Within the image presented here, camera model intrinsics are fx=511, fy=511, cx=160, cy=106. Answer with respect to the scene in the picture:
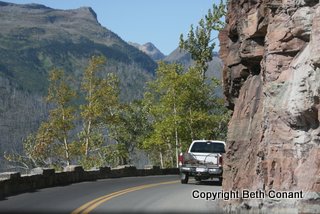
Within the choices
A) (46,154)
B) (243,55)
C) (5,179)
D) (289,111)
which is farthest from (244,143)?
(46,154)

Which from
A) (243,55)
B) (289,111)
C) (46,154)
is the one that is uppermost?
(243,55)

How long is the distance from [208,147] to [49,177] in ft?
25.3

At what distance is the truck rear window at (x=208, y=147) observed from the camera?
2458 cm

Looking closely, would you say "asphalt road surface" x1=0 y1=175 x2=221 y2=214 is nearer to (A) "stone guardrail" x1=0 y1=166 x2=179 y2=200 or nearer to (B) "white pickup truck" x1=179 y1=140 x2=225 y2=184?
(A) "stone guardrail" x1=0 y1=166 x2=179 y2=200

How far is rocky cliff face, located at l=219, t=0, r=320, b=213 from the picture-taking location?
37.6ft

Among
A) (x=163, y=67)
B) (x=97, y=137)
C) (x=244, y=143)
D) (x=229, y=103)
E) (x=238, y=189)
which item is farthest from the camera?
(x=97, y=137)

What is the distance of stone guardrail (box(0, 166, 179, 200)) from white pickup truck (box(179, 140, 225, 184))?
5.25 meters

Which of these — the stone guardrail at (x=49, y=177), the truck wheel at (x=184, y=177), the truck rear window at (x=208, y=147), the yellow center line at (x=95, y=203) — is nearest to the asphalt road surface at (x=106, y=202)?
the yellow center line at (x=95, y=203)

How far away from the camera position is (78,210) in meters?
13.8

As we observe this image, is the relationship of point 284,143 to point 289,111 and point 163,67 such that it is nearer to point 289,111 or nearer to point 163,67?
point 289,111

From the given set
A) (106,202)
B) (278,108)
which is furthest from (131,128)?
(278,108)

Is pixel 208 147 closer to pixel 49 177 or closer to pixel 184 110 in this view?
pixel 49 177

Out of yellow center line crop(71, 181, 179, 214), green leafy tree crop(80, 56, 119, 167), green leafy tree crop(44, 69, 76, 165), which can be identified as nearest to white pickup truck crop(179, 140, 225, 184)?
yellow center line crop(71, 181, 179, 214)

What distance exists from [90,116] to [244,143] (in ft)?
112
